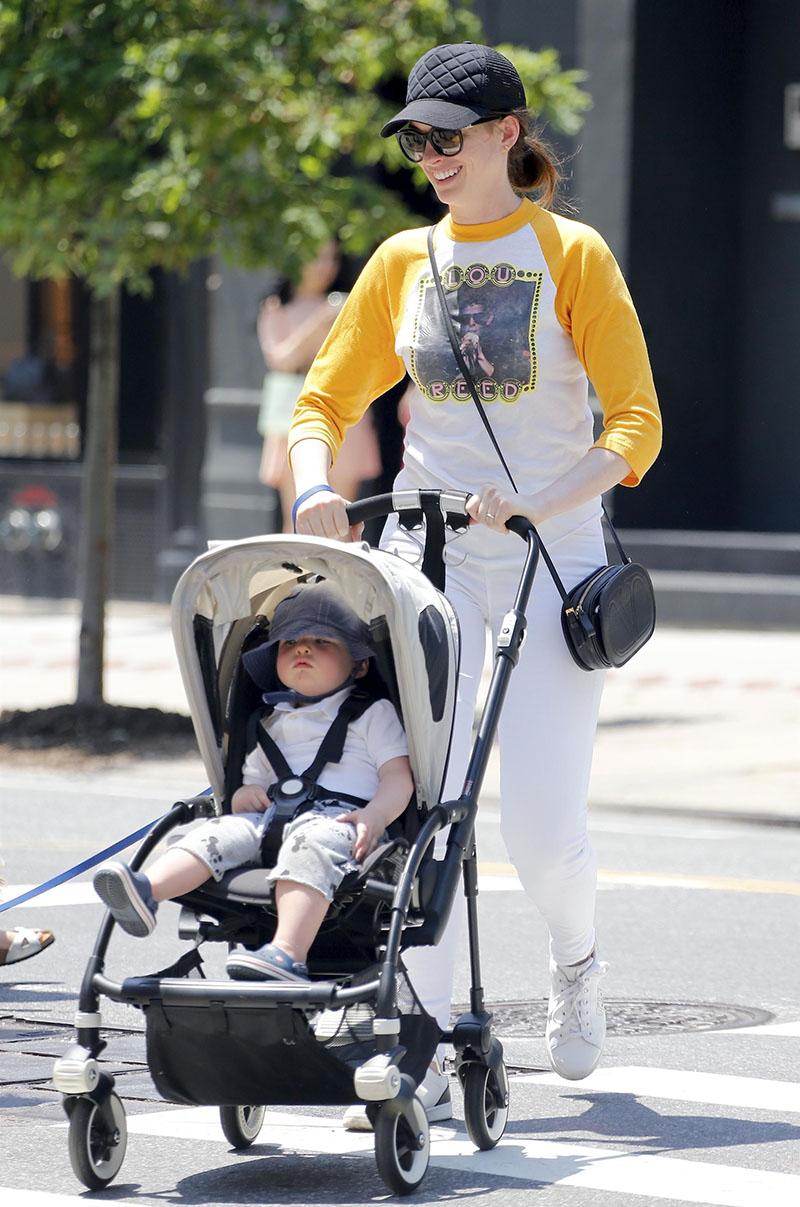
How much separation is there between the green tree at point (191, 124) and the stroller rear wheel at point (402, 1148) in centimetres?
769

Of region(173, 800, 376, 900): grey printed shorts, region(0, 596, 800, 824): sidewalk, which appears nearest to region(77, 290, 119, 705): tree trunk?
region(0, 596, 800, 824): sidewalk

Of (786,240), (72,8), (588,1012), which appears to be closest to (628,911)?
(588,1012)

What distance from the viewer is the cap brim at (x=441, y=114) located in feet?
17.1

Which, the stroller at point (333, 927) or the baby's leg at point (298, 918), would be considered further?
the baby's leg at point (298, 918)

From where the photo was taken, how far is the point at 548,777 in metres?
5.35

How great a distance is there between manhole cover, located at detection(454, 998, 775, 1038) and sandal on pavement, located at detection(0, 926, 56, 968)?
49.9 inches

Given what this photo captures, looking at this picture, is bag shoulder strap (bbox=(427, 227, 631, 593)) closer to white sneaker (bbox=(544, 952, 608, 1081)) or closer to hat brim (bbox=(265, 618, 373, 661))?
hat brim (bbox=(265, 618, 373, 661))

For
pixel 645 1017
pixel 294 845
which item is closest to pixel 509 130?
pixel 294 845

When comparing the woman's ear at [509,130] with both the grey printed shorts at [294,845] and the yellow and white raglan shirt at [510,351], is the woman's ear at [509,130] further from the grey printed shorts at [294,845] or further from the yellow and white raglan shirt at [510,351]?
the grey printed shorts at [294,845]

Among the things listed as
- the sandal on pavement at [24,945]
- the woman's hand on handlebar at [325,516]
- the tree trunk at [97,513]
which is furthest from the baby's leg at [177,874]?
the tree trunk at [97,513]

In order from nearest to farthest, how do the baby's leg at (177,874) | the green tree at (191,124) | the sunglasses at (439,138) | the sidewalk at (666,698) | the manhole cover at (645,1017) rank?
1. the baby's leg at (177,874)
2. the sunglasses at (439,138)
3. the manhole cover at (645,1017)
4. the sidewalk at (666,698)
5. the green tree at (191,124)

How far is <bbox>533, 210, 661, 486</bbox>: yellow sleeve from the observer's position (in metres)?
5.26

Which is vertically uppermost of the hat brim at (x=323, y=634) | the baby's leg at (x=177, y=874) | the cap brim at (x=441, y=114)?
the cap brim at (x=441, y=114)

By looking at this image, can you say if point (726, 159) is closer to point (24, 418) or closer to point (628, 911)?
point (24, 418)
